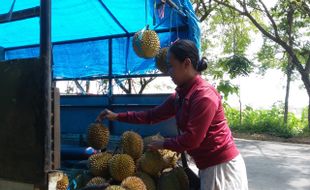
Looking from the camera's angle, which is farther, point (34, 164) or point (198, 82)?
point (198, 82)

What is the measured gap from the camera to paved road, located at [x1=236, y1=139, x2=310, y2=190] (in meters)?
6.56

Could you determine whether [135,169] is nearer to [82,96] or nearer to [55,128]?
[55,128]

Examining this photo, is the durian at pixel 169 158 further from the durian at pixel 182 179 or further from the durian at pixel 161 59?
the durian at pixel 161 59

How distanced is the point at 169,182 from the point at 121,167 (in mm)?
350

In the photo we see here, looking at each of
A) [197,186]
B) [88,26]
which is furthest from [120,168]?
[88,26]

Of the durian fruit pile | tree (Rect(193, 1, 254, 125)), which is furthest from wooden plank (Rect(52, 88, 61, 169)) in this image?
tree (Rect(193, 1, 254, 125))

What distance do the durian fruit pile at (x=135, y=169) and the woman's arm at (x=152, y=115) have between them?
0.14 meters

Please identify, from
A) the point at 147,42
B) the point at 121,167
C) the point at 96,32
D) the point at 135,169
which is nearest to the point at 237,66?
the point at 96,32

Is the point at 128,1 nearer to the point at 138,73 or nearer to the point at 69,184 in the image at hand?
the point at 138,73

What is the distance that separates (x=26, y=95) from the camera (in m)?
1.41

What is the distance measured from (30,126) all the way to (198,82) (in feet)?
3.58

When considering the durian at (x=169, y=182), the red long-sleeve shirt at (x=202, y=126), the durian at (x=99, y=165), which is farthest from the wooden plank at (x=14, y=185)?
the durian at (x=169, y=182)

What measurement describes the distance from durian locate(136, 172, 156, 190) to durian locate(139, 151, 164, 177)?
0.14 ft

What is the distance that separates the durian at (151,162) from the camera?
2625 mm
